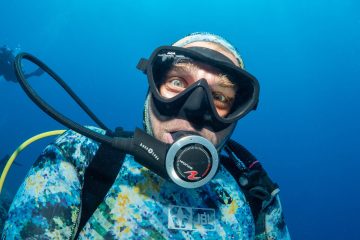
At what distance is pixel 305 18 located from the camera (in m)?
69.2

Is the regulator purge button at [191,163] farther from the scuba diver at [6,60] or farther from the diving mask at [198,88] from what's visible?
the scuba diver at [6,60]

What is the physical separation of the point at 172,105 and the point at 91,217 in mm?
742

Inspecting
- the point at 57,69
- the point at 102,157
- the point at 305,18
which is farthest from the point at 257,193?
the point at 57,69

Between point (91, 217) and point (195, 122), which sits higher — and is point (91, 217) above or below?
below

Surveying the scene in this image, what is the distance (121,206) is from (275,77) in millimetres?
91864

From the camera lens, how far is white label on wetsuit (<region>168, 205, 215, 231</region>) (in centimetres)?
174

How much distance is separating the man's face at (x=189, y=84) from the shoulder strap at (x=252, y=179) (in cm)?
47

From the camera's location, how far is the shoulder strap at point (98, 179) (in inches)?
61.2

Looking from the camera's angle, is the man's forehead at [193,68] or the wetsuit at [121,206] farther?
the man's forehead at [193,68]

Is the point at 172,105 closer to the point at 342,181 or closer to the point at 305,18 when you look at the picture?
Answer: the point at 305,18

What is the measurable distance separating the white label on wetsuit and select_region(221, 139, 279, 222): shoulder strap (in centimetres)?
39

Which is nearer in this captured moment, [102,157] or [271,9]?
[102,157]

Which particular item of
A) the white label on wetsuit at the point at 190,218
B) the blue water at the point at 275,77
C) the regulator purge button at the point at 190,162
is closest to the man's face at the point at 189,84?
the regulator purge button at the point at 190,162

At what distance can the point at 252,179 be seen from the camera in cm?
221
